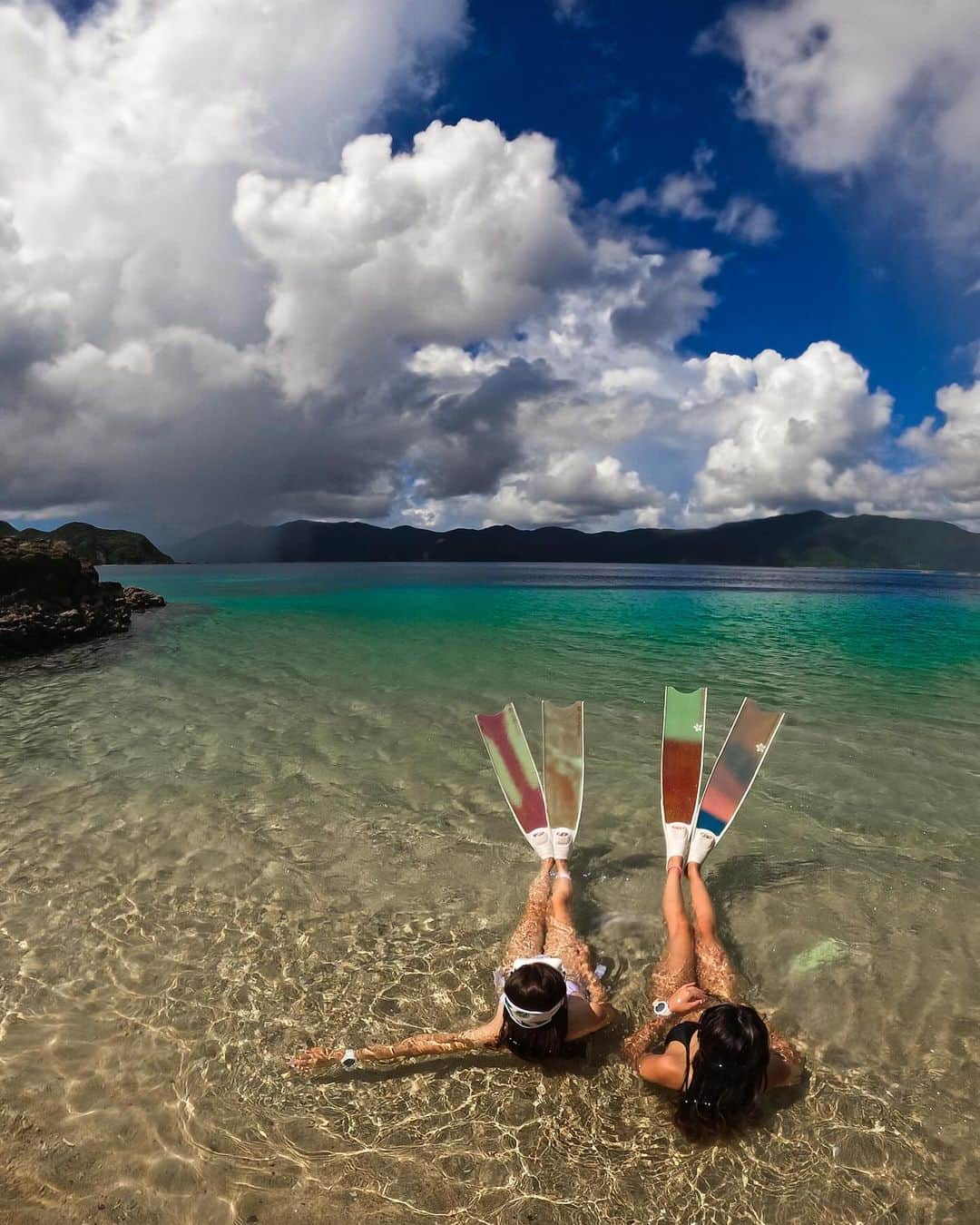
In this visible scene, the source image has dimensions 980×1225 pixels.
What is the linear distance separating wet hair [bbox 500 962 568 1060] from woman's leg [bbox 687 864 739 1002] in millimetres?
1832

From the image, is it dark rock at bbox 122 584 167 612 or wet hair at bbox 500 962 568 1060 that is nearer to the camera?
wet hair at bbox 500 962 568 1060

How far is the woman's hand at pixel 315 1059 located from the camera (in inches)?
201

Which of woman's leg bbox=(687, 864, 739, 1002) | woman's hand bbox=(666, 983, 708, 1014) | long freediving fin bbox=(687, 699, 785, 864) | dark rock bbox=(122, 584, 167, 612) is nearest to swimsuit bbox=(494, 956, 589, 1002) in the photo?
woman's hand bbox=(666, 983, 708, 1014)

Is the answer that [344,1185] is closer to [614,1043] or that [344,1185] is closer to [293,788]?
[614,1043]

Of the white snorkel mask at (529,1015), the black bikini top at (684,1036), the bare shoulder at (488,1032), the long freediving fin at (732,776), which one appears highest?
the long freediving fin at (732,776)

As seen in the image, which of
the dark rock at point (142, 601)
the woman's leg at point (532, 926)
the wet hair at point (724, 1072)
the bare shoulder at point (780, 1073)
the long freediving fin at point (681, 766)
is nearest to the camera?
the wet hair at point (724, 1072)

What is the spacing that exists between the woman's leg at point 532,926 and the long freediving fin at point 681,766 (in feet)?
5.80

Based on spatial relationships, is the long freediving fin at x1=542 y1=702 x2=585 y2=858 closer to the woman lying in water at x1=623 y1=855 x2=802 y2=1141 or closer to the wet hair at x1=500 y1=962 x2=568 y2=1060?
the woman lying in water at x1=623 y1=855 x2=802 y2=1141

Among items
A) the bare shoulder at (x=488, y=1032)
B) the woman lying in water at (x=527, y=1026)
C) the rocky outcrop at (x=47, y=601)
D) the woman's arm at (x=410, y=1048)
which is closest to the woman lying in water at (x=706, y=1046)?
the woman lying in water at (x=527, y=1026)

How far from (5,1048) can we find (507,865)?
549cm

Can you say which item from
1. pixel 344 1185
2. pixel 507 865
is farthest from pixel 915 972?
pixel 344 1185

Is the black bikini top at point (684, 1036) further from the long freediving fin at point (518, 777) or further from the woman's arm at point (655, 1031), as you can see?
the long freediving fin at point (518, 777)

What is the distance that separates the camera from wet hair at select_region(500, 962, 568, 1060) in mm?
4969

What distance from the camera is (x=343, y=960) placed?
6480 millimetres
